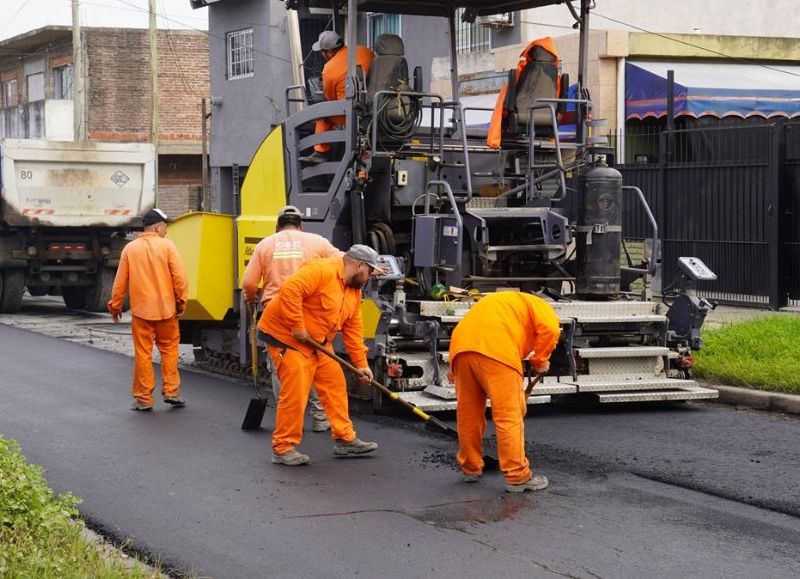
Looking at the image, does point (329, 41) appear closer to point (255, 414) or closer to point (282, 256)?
point (282, 256)

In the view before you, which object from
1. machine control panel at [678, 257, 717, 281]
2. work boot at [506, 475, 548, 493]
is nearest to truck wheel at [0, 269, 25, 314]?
machine control panel at [678, 257, 717, 281]

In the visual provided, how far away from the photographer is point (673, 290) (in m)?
11.7

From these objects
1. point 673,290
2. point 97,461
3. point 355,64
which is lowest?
point 97,461

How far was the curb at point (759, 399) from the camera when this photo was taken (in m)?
10.7

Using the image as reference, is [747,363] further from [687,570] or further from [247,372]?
[687,570]

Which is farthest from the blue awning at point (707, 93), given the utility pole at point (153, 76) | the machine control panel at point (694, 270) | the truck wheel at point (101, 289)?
the utility pole at point (153, 76)

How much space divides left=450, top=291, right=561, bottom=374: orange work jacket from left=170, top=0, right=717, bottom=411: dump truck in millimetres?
2030

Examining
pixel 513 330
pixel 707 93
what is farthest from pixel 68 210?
pixel 513 330

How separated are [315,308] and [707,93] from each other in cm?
1275

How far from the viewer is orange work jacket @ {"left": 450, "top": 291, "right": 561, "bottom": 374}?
781cm

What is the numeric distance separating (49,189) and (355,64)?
10.4 m

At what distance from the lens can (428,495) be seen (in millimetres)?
7695

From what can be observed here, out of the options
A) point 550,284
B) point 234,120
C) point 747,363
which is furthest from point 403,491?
point 234,120

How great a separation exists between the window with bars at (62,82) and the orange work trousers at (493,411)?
35706 mm
